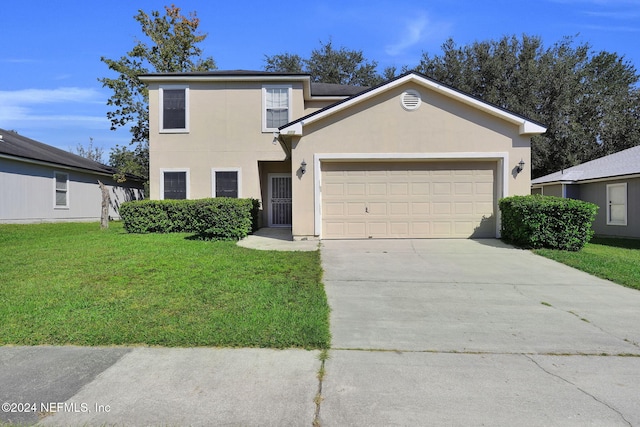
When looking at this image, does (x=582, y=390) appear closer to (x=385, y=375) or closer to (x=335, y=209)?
(x=385, y=375)

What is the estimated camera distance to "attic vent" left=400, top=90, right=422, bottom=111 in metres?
11.0

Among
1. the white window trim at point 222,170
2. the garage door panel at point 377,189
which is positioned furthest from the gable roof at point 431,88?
the white window trim at point 222,170

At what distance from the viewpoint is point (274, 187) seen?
52.5 feet

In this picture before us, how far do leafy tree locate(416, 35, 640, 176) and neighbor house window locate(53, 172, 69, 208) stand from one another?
24.3 metres

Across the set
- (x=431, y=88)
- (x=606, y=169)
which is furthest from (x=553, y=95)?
(x=431, y=88)

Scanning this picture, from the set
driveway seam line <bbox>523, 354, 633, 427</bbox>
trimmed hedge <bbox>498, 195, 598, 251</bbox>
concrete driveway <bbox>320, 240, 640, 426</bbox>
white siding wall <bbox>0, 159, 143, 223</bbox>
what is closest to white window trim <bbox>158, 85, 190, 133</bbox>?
white siding wall <bbox>0, 159, 143, 223</bbox>

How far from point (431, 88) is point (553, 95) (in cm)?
1879

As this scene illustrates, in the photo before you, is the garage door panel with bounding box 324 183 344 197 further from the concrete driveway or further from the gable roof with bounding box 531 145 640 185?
the gable roof with bounding box 531 145 640 185

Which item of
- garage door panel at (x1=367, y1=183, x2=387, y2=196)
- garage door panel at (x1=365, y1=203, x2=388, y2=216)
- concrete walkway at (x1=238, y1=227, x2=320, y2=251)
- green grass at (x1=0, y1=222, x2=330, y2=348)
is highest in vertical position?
garage door panel at (x1=367, y1=183, x2=387, y2=196)

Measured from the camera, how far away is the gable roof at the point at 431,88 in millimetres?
10648

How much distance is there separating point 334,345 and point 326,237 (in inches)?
283

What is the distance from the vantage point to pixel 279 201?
52.3ft

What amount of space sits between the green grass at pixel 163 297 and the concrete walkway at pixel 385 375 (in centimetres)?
27

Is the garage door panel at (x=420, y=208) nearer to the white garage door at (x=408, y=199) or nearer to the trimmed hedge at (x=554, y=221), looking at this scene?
the white garage door at (x=408, y=199)
